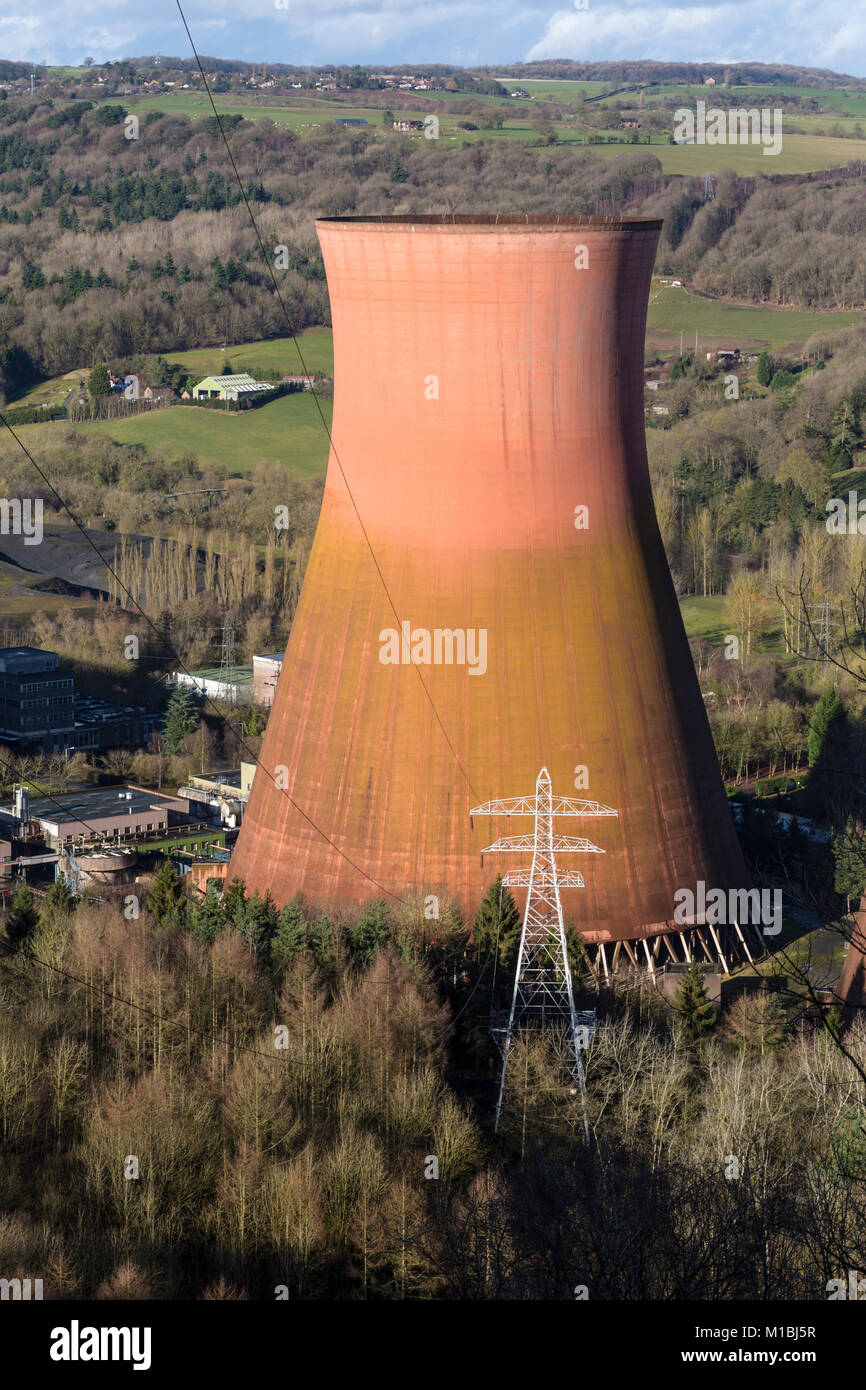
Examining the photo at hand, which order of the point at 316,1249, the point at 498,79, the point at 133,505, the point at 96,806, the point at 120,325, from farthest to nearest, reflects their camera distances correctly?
the point at 498,79, the point at 120,325, the point at 133,505, the point at 96,806, the point at 316,1249

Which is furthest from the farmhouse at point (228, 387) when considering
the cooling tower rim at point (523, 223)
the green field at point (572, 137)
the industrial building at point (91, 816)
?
the cooling tower rim at point (523, 223)

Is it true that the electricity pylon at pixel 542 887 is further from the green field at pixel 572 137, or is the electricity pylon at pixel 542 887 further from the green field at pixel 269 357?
the green field at pixel 572 137

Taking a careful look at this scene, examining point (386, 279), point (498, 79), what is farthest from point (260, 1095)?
point (498, 79)

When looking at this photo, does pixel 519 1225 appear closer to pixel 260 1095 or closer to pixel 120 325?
pixel 260 1095

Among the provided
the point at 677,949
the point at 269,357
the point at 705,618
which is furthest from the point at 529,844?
the point at 269,357

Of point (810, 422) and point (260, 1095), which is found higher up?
point (810, 422)

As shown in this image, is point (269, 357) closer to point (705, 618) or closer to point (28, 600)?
point (28, 600)
